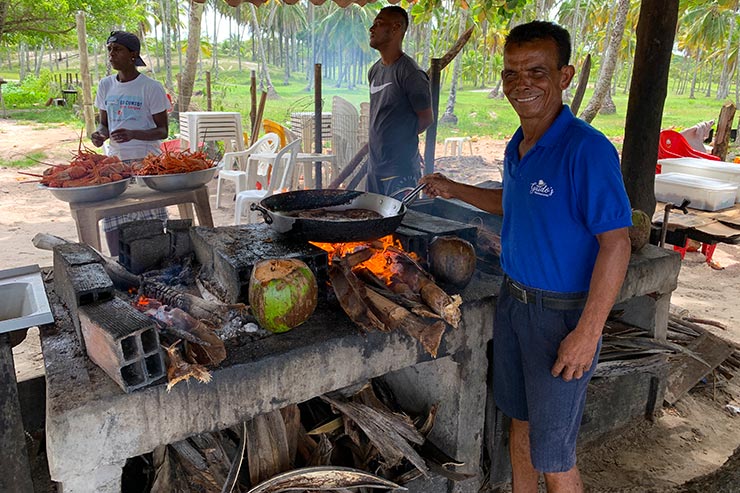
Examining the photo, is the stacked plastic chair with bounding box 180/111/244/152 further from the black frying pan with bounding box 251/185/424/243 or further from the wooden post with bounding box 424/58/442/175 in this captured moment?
the black frying pan with bounding box 251/185/424/243

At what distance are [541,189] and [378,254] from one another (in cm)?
97

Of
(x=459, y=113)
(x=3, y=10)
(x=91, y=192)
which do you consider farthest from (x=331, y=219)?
(x=459, y=113)

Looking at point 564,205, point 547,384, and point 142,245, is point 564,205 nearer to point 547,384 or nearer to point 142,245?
point 547,384

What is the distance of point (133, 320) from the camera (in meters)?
1.83

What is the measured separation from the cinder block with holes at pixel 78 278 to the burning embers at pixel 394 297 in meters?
0.96

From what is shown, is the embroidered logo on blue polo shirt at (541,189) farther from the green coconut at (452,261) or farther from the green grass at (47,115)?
the green grass at (47,115)

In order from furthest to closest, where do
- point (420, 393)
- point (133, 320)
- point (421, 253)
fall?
point (420, 393) → point (421, 253) → point (133, 320)

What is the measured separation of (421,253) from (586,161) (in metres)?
1.12

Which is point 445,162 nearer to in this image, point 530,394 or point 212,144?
point 212,144

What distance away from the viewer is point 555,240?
210 centimetres

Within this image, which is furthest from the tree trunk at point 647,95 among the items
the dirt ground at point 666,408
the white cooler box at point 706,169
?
the white cooler box at point 706,169

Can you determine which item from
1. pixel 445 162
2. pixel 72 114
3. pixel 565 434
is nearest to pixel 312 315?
pixel 565 434

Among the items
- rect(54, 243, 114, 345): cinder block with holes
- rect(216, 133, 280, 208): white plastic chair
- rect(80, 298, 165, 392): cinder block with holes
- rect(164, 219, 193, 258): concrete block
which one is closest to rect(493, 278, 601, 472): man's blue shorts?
rect(80, 298, 165, 392): cinder block with holes

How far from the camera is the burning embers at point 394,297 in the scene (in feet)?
7.40
